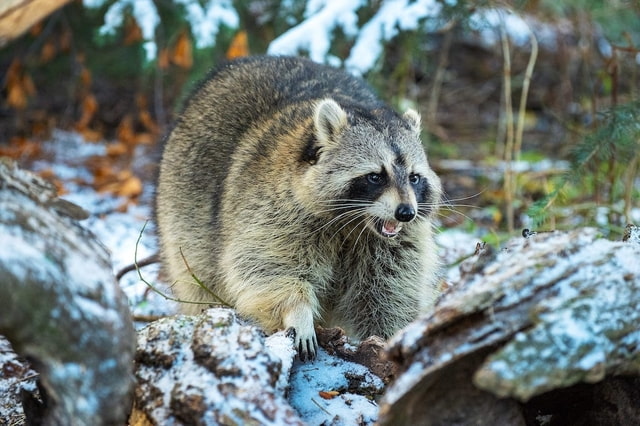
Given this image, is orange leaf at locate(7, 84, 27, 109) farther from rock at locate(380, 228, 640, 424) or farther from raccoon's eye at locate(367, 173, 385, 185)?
rock at locate(380, 228, 640, 424)

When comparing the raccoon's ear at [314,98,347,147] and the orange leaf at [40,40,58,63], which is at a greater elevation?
the raccoon's ear at [314,98,347,147]

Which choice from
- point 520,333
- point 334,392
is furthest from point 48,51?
point 520,333

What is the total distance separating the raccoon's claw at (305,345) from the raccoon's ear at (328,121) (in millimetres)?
994

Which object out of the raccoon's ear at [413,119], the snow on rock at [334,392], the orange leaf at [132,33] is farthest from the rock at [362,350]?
the orange leaf at [132,33]

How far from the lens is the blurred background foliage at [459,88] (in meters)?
5.48

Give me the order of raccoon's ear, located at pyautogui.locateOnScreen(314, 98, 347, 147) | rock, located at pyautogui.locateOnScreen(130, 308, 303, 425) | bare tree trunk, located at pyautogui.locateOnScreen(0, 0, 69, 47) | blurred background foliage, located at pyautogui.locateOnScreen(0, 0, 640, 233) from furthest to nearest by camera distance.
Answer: blurred background foliage, located at pyautogui.locateOnScreen(0, 0, 640, 233), bare tree trunk, located at pyautogui.locateOnScreen(0, 0, 69, 47), raccoon's ear, located at pyautogui.locateOnScreen(314, 98, 347, 147), rock, located at pyautogui.locateOnScreen(130, 308, 303, 425)

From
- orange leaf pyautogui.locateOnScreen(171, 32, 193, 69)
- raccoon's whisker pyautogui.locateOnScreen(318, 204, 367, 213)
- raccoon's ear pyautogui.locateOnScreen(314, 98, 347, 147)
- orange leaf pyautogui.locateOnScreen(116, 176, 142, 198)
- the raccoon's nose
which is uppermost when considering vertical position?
raccoon's ear pyautogui.locateOnScreen(314, 98, 347, 147)

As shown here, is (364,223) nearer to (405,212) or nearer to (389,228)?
(389,228)

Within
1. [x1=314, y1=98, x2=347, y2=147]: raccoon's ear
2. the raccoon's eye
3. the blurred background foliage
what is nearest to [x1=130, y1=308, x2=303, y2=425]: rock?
the raccoon's eye

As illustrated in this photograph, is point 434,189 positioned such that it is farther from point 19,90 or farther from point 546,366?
point 19,90

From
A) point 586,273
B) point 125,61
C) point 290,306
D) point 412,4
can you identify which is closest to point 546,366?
point 586,273

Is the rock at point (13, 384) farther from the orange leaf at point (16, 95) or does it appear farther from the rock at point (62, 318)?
the orange leaf at point (16, 95)

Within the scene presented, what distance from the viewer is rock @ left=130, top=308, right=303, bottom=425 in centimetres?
218

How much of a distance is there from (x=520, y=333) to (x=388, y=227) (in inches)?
63.4
